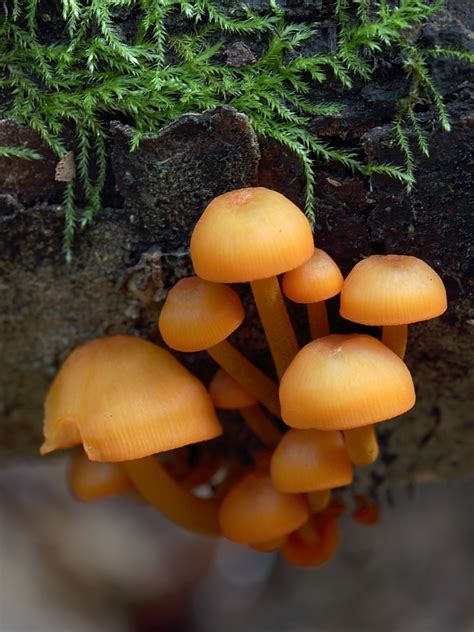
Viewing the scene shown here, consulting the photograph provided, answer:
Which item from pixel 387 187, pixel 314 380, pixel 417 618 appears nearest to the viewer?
pixel 314 380

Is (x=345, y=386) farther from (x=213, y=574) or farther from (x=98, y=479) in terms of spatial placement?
(x=213, y=574)

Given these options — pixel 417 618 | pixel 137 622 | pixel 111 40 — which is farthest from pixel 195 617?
pixel 111 40

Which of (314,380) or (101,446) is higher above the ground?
(314,380)

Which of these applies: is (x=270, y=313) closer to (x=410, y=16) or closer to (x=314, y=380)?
(x=314, y=380)

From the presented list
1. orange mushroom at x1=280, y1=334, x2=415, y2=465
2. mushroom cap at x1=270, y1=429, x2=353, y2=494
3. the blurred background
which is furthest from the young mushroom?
the blurred background

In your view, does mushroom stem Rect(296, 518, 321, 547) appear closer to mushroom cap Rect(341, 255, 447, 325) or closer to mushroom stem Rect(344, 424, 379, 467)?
mushroom stem Rect(344, 424, 379, 467)

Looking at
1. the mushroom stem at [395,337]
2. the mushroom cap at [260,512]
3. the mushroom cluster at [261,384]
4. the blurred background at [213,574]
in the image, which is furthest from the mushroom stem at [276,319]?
the blurred background at [213,574]

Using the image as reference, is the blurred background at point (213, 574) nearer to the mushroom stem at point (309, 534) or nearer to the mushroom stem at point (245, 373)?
the mushroom stem at point (309, 534)
